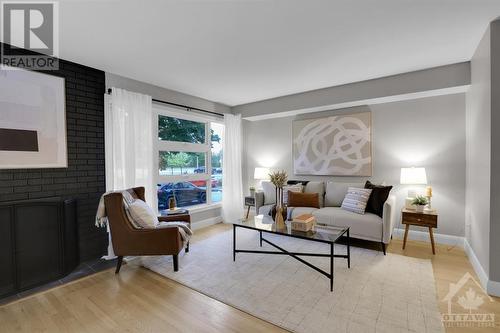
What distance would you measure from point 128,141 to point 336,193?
10.6 ft

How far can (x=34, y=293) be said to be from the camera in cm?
228

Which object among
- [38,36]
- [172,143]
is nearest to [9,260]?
[38,36]

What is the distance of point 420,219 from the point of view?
3051 mm

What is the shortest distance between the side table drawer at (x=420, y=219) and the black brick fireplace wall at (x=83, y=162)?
13.2 ft

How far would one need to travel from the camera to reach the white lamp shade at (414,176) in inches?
127

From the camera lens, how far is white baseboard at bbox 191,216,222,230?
4.39 m

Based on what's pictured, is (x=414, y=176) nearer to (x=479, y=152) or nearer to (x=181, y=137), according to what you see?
(x=479, y=152)

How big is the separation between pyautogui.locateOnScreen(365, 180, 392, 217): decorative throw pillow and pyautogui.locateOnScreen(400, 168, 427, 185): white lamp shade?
0.30 meters

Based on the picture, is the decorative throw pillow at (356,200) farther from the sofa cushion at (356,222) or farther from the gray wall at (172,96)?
the gray wall at (172,96)

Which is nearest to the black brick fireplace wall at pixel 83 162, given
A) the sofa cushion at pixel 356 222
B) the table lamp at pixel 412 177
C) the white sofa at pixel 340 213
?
the white sofa at pixel 340 213

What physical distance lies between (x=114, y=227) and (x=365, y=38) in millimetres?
3318

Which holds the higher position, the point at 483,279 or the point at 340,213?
→ the point at 340,213

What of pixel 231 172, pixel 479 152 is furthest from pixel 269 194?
pixel 479 152

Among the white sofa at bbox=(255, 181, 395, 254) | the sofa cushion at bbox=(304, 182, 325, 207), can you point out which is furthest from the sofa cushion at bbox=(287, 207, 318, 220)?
the sofa cushion at bbox=(304, 182, 325, 207)
